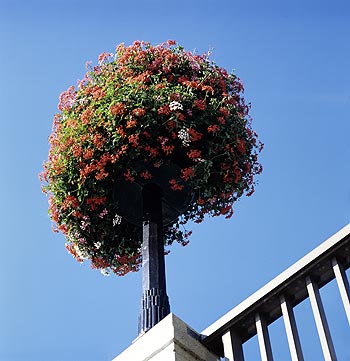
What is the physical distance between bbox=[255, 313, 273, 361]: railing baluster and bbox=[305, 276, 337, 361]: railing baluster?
290 millimetres

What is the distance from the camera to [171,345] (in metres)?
2.92

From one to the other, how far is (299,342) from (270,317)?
266 millimetres

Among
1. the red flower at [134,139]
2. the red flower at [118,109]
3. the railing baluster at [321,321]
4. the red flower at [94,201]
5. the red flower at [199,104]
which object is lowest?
the railing baluster at [321,321]

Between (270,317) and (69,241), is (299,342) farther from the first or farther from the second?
(69,241)

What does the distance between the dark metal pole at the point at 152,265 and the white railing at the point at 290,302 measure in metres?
0.72

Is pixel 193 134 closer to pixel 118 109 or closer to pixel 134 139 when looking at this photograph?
pixel 134 139

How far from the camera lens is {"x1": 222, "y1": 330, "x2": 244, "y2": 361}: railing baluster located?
9.59ft

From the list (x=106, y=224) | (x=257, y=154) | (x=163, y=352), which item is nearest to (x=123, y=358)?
(x=163, y=352)

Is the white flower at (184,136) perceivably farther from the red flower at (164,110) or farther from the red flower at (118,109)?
the red flower at (118,109)

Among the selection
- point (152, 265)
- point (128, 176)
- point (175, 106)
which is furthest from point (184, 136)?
point (152, 265)

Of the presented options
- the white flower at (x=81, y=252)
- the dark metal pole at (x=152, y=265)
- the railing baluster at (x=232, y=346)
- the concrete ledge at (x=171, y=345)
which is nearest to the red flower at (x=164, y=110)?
the dark metal pole at (x=152, y=265)

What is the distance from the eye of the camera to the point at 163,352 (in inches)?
116

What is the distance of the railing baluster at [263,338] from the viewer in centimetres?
281

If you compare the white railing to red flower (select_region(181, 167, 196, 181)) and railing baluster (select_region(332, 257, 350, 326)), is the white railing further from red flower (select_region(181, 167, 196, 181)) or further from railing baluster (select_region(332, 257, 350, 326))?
red flower (select_region(181, 167, 196, 181))
